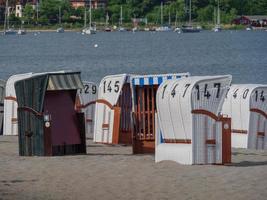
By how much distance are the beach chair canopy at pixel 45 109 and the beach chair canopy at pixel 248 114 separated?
4485 millimetres

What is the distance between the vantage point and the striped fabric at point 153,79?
19.5m

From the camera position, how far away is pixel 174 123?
1748cm

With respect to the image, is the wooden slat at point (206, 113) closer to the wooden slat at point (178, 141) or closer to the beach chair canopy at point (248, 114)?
the wooden slat at point (178, 141)

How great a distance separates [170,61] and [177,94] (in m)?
74.3

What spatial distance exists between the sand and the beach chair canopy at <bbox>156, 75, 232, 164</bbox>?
26 cm

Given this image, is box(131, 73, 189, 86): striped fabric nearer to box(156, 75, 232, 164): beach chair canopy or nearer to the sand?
the sand

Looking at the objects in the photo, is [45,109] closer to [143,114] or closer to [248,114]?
[143,114]

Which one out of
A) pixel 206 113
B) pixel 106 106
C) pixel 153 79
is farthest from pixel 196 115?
pixel 106 106

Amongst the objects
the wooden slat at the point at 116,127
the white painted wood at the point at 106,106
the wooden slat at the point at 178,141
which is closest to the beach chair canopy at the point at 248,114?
the wooden slat at the point at 116,127

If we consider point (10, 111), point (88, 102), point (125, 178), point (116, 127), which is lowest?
point (125, 178)

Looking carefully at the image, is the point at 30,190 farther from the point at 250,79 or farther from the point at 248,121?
the point at 250,79

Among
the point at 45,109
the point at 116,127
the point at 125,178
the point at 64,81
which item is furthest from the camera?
the point at 116,127

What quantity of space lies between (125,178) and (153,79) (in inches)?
150

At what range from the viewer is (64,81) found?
19281 mm
